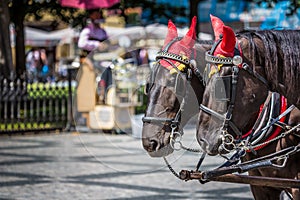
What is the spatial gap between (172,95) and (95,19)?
7.49m

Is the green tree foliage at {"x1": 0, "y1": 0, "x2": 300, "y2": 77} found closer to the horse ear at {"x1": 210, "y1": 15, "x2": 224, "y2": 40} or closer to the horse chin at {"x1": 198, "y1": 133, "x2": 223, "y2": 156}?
the horse ear at {"x1": 210, "y1": 15, "x2": 224, "y2": 40}

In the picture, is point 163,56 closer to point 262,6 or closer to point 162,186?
point 162,186

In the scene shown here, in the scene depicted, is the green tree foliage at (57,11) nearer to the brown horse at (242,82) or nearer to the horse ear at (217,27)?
the horse ear at (217,27)

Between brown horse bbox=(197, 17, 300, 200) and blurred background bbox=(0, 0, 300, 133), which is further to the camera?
blurred background bbox=(0, 0, 300, 133)

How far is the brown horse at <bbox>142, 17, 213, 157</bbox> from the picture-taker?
425 cm

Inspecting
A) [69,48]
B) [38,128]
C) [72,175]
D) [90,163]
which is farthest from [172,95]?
[69,48]

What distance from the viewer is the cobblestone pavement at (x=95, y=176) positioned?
747cm

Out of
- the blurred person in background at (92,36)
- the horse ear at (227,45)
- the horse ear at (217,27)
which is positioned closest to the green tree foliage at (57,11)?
the blurred person in background at (92,36)

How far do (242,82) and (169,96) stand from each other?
0.64m

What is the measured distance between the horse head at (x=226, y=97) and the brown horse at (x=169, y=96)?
0.43 m

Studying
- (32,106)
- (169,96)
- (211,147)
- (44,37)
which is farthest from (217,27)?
(44,37)

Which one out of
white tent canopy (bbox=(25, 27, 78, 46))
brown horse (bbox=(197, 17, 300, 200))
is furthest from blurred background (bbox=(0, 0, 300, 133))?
white tent canopy (bbox=(25, 27, 78, 46))

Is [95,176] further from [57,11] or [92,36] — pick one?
[57,11]

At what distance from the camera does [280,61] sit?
13.1 feet
